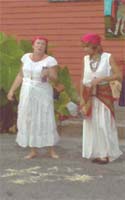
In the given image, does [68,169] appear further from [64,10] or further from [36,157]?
[64,10]

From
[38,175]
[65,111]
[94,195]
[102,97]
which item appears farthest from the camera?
[65,111]

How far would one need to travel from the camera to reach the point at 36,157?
26.2 feet

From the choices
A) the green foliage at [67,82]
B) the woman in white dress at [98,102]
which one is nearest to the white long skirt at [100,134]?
the woman in white dress at [98,102]

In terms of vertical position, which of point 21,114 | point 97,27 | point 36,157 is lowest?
point 36,157

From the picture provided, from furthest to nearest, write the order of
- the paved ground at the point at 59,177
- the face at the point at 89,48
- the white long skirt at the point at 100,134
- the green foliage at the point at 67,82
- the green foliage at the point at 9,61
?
1. the green foliage at the point at 67,82
2. the green foliage at the point at 9,61
3. the white long skirt at the point at 100,134
4. the face at the point at 89,48
5. the paved ground at the point at 59,177

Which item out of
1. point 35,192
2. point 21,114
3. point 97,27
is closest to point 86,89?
point 21,114

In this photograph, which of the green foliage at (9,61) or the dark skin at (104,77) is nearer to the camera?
the dark skin at (104,77)

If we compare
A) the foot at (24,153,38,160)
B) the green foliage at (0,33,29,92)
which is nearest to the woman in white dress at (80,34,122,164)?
the foot at (24,153,38,160)

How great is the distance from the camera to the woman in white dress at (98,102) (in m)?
7.42

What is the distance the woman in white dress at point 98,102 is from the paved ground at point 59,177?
184 millimetres

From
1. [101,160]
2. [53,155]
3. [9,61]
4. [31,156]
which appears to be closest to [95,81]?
[101,160]

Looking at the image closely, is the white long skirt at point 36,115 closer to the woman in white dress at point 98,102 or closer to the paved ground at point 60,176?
the paved ground at point 60,176

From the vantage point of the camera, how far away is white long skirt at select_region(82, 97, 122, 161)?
7559mm

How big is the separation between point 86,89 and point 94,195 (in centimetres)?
175
